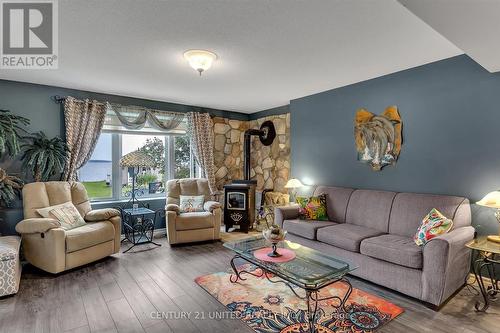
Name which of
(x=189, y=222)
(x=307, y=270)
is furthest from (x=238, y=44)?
(x=189, y=222)

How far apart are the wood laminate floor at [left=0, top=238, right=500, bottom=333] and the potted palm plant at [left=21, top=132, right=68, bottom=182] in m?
1.26

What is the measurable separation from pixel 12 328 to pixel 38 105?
315cm

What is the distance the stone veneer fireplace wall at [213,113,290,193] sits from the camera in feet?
18.3

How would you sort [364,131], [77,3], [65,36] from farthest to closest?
[364,131] < [65,36] < [77,3]

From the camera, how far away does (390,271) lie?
2.73 metres

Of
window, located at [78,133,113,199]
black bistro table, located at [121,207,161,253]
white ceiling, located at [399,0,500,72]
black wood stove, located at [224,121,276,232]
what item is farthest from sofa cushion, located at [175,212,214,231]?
white ceiling, located at [399,0,500,72]

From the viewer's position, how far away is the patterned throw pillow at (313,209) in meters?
3.98

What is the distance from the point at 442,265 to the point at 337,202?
5.69 feet

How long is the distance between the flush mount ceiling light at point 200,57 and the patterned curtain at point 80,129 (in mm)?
2309

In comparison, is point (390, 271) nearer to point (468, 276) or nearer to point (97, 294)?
point (468, 276)

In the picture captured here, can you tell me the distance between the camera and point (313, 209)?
4.00 meters

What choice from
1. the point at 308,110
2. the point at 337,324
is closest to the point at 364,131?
the point at 308,110

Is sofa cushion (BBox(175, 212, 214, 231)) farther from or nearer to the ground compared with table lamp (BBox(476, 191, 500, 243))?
nearer to the ground

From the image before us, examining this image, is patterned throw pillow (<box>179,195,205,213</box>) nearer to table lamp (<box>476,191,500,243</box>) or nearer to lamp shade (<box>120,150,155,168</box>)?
lamp shade (<box>120,150,155,168</box>)
